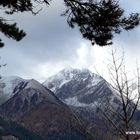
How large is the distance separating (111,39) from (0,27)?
5.64 meters

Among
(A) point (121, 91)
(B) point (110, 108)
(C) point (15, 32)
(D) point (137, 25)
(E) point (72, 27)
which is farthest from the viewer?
(C) point (15, 32)

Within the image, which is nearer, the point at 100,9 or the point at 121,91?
the point at 121,91

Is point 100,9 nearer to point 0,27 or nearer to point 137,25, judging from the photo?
point 137,25

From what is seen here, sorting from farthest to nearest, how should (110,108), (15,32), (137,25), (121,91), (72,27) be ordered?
1. (15,32)
2. (72,27)
3. (137,25)
4. (110,108)
5. (121,91)

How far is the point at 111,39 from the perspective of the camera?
17.9m

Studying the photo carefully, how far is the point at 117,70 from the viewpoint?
1670cm

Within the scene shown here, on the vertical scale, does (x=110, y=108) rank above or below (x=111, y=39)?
below

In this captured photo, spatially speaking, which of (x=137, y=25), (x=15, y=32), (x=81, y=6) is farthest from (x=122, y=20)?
(x=15, y=32)

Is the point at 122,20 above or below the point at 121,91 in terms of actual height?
above

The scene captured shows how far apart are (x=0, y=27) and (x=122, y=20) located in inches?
248

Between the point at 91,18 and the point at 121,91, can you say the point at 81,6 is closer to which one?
the point at 91,18

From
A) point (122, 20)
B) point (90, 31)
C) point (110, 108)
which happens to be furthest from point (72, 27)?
point (110, 108)


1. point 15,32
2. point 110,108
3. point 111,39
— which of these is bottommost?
point 110,108

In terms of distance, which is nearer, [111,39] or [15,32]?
[111,39]
